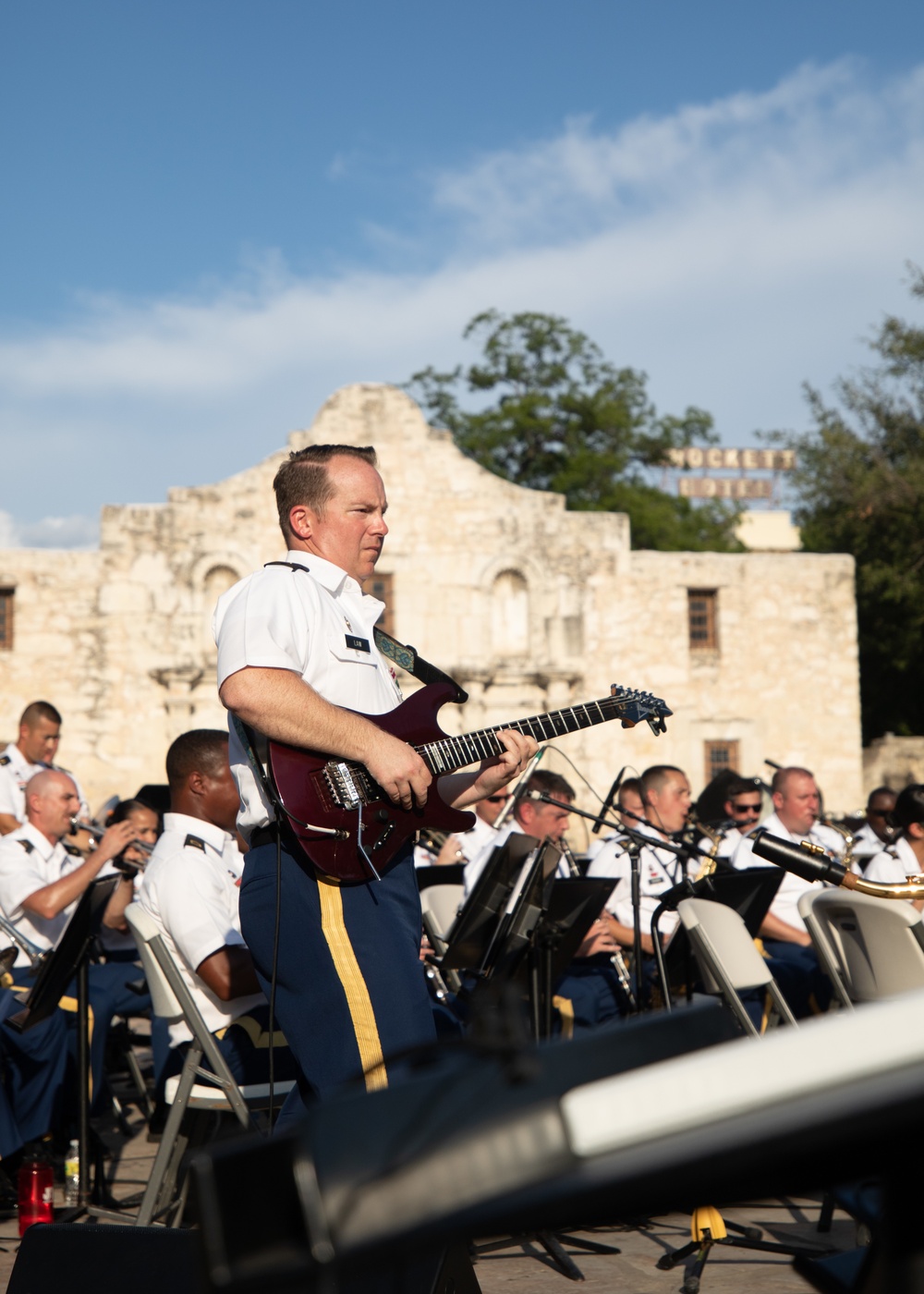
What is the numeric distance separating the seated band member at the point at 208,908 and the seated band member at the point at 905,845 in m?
3.48

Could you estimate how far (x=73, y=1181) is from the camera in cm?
571

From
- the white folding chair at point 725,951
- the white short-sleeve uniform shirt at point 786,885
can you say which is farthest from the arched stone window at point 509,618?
the white folding chair at point 725,951

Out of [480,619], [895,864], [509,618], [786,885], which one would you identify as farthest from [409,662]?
[509,618]

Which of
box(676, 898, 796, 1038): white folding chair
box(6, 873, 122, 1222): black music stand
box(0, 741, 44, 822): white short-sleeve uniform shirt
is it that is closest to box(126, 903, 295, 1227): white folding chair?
box(6, 873, 122, 1222): black music stand

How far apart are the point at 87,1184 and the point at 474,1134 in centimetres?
494

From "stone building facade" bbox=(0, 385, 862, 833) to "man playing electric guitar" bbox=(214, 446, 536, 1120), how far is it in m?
21.4

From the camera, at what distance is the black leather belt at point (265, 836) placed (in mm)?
3148

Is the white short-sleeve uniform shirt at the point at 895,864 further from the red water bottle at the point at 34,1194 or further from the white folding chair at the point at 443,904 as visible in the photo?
the red water bottle at the point at 34,1194

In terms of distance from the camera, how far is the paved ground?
4488 mm

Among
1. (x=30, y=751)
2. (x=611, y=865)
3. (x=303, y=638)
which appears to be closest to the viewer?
(x=303, y=638)

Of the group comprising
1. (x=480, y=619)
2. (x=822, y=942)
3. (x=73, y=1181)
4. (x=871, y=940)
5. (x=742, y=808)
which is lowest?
(x=73, y=1181)

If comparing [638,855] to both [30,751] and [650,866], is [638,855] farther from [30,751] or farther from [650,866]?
[30,751]

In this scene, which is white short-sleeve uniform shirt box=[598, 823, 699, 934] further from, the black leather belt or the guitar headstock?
the black leather belt

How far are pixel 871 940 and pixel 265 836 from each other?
2351 millimetres
